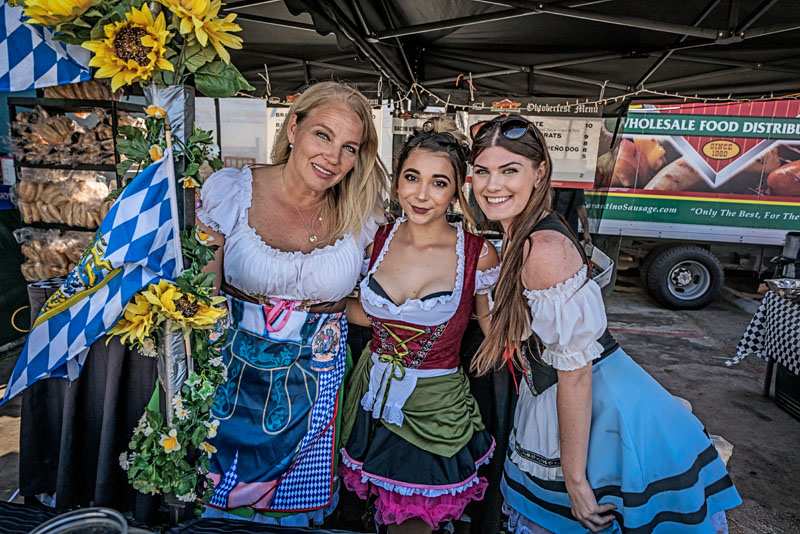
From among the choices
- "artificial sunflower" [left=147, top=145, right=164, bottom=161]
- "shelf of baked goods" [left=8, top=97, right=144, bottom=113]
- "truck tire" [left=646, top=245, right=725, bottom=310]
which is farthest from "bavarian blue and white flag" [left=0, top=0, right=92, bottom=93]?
"truck tire" [left=646, top=245, right=725, bottom=310]

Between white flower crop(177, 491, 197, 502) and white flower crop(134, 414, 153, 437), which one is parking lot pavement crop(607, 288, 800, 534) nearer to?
white flower crop(177, 491, 197, 502)

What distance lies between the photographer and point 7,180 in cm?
446

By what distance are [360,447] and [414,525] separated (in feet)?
1.02

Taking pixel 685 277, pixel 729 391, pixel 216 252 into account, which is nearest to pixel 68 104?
pixel 216 252

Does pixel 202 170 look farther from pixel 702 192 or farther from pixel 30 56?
pixel 702 192

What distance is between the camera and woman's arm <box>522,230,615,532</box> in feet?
4.49

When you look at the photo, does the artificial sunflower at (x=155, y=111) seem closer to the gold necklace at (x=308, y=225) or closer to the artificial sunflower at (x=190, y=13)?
the artificial sunflower at (x=190, y=13)

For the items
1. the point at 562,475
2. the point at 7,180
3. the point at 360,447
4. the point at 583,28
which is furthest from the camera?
the point at 7,180

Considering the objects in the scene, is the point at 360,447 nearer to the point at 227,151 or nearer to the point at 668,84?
the point at 668,84

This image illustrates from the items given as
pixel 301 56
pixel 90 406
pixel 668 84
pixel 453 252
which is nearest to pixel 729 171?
pixel 668 84

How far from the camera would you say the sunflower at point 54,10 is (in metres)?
0.90

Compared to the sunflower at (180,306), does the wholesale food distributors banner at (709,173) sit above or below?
above

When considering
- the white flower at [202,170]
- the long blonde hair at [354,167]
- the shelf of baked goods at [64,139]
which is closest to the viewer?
the white flower at [202,170]

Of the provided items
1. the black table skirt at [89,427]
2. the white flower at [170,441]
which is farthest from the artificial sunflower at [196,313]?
the black table skirt at [89,427]
